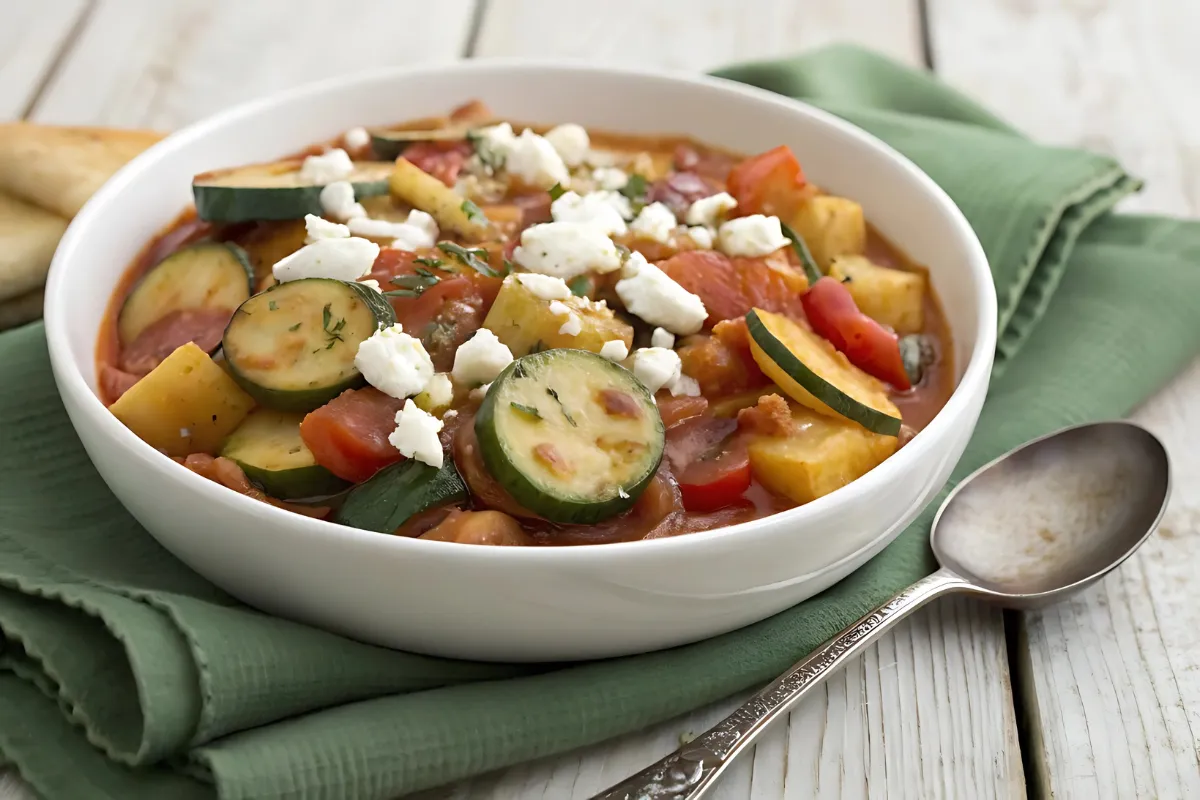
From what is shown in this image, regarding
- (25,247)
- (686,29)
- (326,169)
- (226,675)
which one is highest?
(326,169)

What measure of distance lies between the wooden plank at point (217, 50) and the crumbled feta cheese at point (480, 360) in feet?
9.13

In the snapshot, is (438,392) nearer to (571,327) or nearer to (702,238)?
(571,327)

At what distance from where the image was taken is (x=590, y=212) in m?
3.46

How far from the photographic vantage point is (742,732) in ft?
8.23

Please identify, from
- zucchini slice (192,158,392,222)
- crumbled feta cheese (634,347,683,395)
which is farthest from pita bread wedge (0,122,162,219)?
crumbled feta cheese (634,347,683,395)

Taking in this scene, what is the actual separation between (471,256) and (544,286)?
0.99ft

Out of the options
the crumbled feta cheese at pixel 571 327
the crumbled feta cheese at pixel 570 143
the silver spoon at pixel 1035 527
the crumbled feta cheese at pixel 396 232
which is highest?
the crumbled feta cheese at pixel 571 327

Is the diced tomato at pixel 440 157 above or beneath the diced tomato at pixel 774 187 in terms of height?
beneath

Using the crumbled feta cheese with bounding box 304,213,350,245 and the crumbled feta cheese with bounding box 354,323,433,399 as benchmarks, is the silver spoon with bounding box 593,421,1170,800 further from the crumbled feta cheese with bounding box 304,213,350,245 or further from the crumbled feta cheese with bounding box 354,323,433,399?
the crumbled feta cheese with bounding box 304,213,350,245

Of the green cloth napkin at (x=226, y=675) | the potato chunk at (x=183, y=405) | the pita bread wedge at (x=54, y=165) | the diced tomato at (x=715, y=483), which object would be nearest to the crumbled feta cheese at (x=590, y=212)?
the diced tomato at (x=715, y=483)

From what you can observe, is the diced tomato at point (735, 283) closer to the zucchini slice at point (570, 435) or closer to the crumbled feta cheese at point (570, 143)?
the zucchini slice at point (570, 435)

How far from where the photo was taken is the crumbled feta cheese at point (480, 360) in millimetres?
2908

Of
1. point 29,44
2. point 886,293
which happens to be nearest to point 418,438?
point 886,293

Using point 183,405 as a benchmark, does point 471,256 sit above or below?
above
